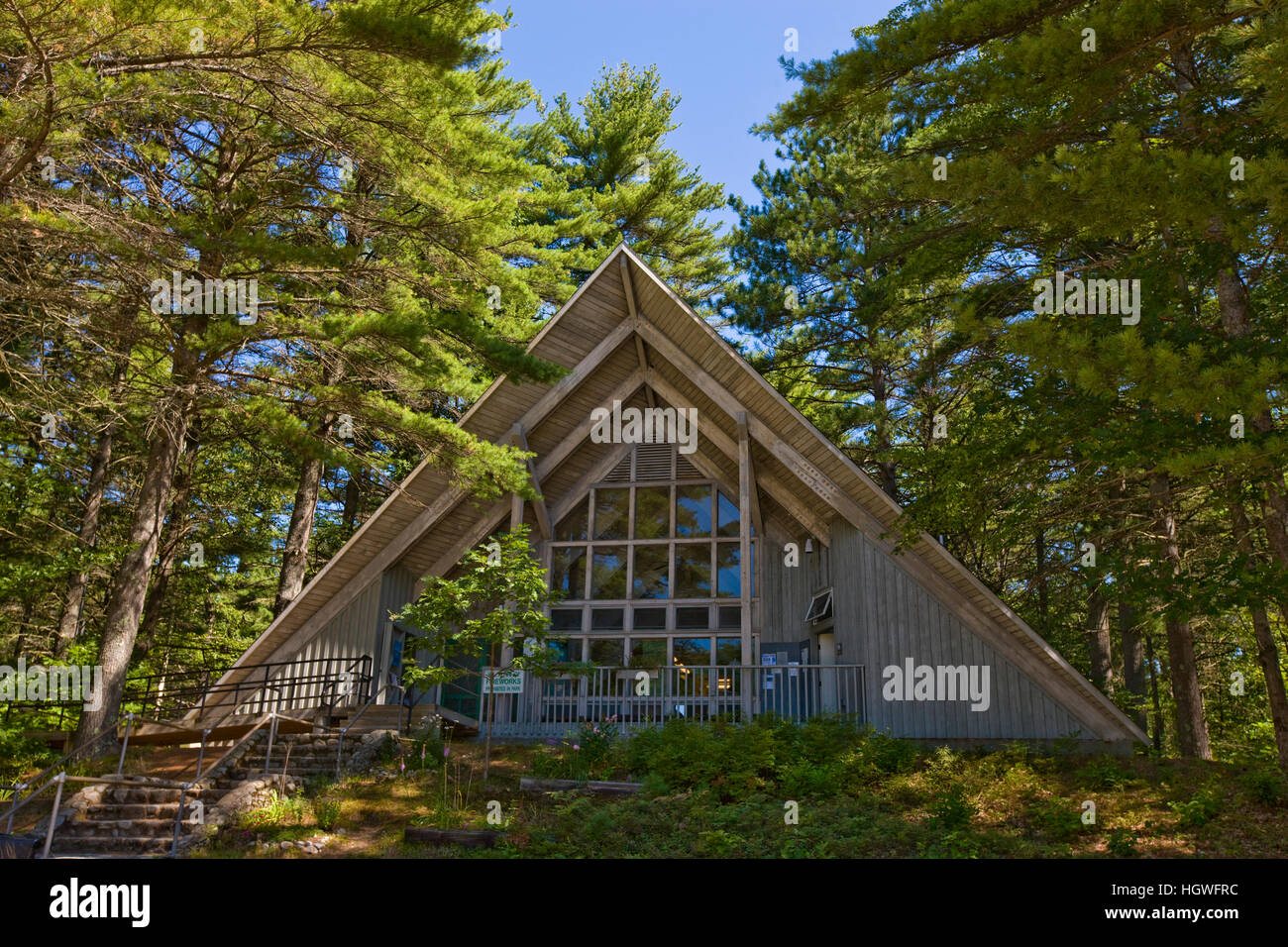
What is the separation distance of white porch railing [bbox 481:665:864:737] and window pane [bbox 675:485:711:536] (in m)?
2.43

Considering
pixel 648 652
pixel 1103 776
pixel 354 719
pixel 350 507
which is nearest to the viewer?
pixel 1103 776

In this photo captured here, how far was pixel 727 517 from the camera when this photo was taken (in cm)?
1523

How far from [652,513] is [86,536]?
32.1ft

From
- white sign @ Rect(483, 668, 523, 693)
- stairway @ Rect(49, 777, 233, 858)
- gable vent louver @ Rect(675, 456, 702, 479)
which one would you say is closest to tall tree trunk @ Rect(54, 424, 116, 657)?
stairway @ Rect(49, 777, 233, 858)

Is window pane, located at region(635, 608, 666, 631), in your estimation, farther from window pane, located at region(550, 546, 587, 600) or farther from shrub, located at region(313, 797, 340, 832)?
shrub, located at region(313, 797, 340, 832)

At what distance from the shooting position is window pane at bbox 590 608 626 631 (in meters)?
15.1

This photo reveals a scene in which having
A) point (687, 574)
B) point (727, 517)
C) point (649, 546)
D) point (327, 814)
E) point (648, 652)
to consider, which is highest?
point (727, 517)

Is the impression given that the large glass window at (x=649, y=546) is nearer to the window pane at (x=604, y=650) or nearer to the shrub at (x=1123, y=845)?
the window pane at (x=604, y=650)

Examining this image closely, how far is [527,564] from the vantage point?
1112 cm

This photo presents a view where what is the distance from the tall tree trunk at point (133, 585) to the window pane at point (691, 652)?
25.4ft

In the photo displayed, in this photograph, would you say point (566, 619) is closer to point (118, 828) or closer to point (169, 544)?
point (118, 828)

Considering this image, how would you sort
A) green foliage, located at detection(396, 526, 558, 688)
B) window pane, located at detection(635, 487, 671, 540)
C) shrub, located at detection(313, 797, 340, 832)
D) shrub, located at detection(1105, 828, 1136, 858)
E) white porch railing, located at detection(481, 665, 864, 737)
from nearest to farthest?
shrub, located at detection(1105, 828, 1136, 858), shrub, located at detection(313, 797, 340, 832), green foliage, located at detection(396, 526, 558, 688), white porch railing, located at detection(481, 665, 864, 737), window pane, located at detection(635, 487, 671, 540)

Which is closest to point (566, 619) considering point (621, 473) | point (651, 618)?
point (651, 618)
